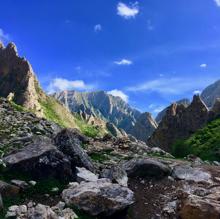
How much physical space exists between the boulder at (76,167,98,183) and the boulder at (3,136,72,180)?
0.55 metres

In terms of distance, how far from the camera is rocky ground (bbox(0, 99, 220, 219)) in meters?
20.6

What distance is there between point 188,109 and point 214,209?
125997mm

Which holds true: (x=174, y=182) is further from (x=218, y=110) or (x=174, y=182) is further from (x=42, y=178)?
(x=218, y=110)

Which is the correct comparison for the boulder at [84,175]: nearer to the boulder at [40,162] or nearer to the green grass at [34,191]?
the boulder at [40,162]

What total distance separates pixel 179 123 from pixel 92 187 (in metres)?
123

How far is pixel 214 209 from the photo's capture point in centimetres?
2052

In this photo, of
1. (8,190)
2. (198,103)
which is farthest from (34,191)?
(198,103)

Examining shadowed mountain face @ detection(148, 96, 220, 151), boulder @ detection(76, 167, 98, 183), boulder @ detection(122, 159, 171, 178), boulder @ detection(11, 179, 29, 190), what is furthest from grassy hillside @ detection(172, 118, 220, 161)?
shadowed mountain face @ detection(148, 96, 220, 151)

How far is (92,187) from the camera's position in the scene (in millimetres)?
21875

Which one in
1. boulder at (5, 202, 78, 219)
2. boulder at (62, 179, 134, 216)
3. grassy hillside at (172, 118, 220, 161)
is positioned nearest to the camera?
boulder at (5, 202, 78, 219)

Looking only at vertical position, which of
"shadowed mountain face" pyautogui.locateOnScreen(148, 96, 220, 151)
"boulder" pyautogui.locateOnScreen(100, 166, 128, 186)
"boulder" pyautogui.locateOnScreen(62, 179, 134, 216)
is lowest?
"boulder" pyautogui.locateOnScreen(62, 179, 134, 216)

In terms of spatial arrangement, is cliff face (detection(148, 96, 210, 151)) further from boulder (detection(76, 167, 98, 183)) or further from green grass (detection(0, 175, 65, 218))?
green grass (detection(0, 175, 65, 218))

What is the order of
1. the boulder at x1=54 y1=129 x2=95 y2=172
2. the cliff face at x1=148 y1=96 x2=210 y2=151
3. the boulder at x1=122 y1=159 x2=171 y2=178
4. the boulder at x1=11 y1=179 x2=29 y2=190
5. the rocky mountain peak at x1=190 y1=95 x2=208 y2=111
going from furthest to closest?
the rocky mountain peak at x1=190 y1=95 x2=208 y2=111 < the cliff face at x1=148 y1=96 x2=210 y2=151 < the boulder at x1=122 y1=159 x2=171 y2=178 < the boulder at x1=54 y1=129 x2=95 y2=172 < the boulder at x1=11 y1=179 x2=29 y2=190

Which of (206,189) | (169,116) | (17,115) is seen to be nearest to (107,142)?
(17,115)
